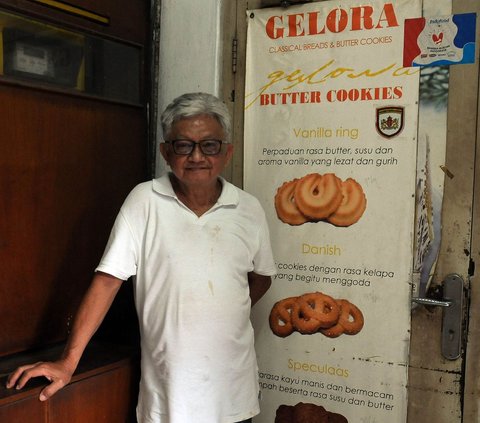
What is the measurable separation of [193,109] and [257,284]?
0.66 metres

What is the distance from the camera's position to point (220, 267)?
5.12 feet

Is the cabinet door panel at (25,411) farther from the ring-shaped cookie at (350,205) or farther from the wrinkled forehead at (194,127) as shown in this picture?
the ring-shaped cookie at (350,205)

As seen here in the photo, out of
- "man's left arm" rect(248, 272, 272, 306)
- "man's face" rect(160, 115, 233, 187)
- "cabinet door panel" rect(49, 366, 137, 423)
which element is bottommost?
"cabinet door panel" rect(49, 366, 137, 423)

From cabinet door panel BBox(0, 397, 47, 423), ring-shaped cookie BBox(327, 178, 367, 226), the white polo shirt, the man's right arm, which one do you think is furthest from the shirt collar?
cabinet door panel BBox(0, 397, 47, 423)

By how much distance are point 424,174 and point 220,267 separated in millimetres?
756

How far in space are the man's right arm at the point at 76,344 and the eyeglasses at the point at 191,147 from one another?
0.42m

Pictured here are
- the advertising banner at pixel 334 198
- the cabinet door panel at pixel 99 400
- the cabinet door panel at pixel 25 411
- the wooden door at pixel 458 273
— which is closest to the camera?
the cabinet door panel at pixel 25 411

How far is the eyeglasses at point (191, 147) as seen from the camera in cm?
155

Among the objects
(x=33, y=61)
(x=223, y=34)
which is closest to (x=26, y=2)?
(x=33, y=61)

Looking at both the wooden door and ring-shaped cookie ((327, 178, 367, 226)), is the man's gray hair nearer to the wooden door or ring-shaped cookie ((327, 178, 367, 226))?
ring-shaped cookie ((327, 178, 367, 226))

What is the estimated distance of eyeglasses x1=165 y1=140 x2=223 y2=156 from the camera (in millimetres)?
1550

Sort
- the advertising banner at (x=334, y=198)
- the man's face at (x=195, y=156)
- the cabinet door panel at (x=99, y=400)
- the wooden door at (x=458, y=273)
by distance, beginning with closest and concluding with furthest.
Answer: the cabinet door panel at (x=99, y=400) < the man's face at (x=195, y=156) < the wooden door at (x=458, y=273) < the advertising banner at (x=334, y=198)

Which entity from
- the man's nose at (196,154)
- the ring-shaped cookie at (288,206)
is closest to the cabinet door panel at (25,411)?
the man's nose at (196,154)

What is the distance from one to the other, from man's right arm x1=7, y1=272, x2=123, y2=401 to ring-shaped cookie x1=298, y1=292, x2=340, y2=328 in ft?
2.41
